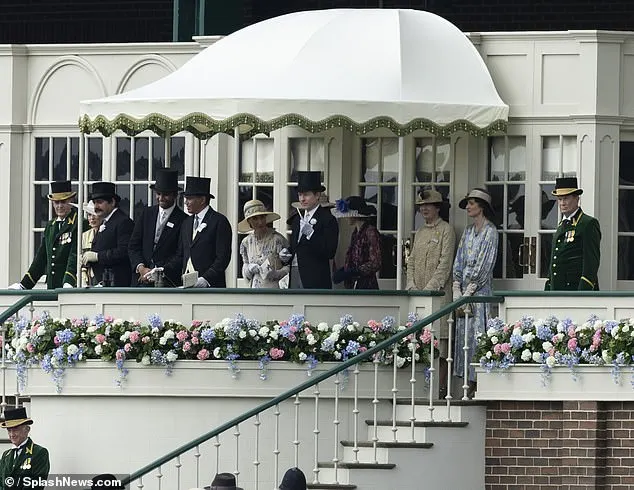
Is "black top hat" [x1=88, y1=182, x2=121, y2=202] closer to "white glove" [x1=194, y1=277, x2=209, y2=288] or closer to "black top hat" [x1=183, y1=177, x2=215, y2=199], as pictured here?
"black top hat" [x1=183, y1=177, x2=215, y2=199]

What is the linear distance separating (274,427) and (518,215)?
11.2 ft

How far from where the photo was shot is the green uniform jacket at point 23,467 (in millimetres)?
20641

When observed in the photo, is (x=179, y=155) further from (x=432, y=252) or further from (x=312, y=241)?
(x=432, y=252)

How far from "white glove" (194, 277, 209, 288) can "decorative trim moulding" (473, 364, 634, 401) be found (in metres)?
2.71

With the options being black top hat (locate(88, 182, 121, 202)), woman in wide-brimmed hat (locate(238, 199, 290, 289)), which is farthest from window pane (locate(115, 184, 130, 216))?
woman in wide-brimmed hat (locate(238, 199, 290, 289))

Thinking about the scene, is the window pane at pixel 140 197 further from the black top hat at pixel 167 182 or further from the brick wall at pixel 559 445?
the brick wall at pixel 559 445

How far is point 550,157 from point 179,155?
3.99 metres

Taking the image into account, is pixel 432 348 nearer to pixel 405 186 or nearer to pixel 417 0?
pixel 405 186

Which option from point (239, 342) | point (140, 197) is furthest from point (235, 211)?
point (140, 197)

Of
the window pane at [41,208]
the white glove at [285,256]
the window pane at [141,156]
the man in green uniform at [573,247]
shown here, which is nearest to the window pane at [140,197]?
the window pane at [141,156]

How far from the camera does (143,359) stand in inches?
824

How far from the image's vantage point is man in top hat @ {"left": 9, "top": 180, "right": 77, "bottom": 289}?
23234 mm

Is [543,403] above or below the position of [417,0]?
below

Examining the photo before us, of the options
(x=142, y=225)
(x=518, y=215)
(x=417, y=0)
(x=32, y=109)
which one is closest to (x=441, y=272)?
(x=518, y=215)
